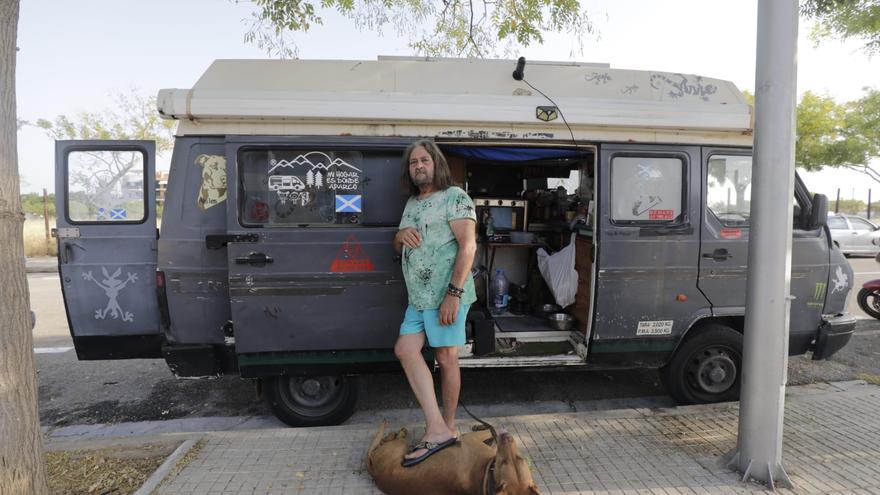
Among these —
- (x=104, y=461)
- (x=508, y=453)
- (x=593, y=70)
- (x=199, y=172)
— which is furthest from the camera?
(x=593, y=70)

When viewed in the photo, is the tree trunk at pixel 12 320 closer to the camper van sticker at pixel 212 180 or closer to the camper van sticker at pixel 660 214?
the camper van sticker at pixel 212 180

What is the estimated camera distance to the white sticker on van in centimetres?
408

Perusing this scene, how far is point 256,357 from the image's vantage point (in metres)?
3.72

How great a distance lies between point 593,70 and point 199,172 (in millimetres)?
3185

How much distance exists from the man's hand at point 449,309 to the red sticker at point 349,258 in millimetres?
903

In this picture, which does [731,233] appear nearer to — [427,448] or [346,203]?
[427,448]

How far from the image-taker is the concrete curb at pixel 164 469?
2.84m

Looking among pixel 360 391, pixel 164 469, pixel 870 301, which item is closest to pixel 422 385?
pixel 164 469

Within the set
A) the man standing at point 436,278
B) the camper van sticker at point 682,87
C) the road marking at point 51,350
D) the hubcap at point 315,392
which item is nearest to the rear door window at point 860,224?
the camper van sticker at point 682,87

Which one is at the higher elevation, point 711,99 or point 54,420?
point 711,99

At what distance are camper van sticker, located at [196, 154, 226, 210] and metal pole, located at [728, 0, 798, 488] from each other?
3.58 meters

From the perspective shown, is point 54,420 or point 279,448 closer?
point 279,448

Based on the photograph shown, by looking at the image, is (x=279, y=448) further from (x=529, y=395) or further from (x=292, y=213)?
(x=529, y=395)

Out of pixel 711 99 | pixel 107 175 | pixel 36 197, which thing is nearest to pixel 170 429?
pixel 107 175
